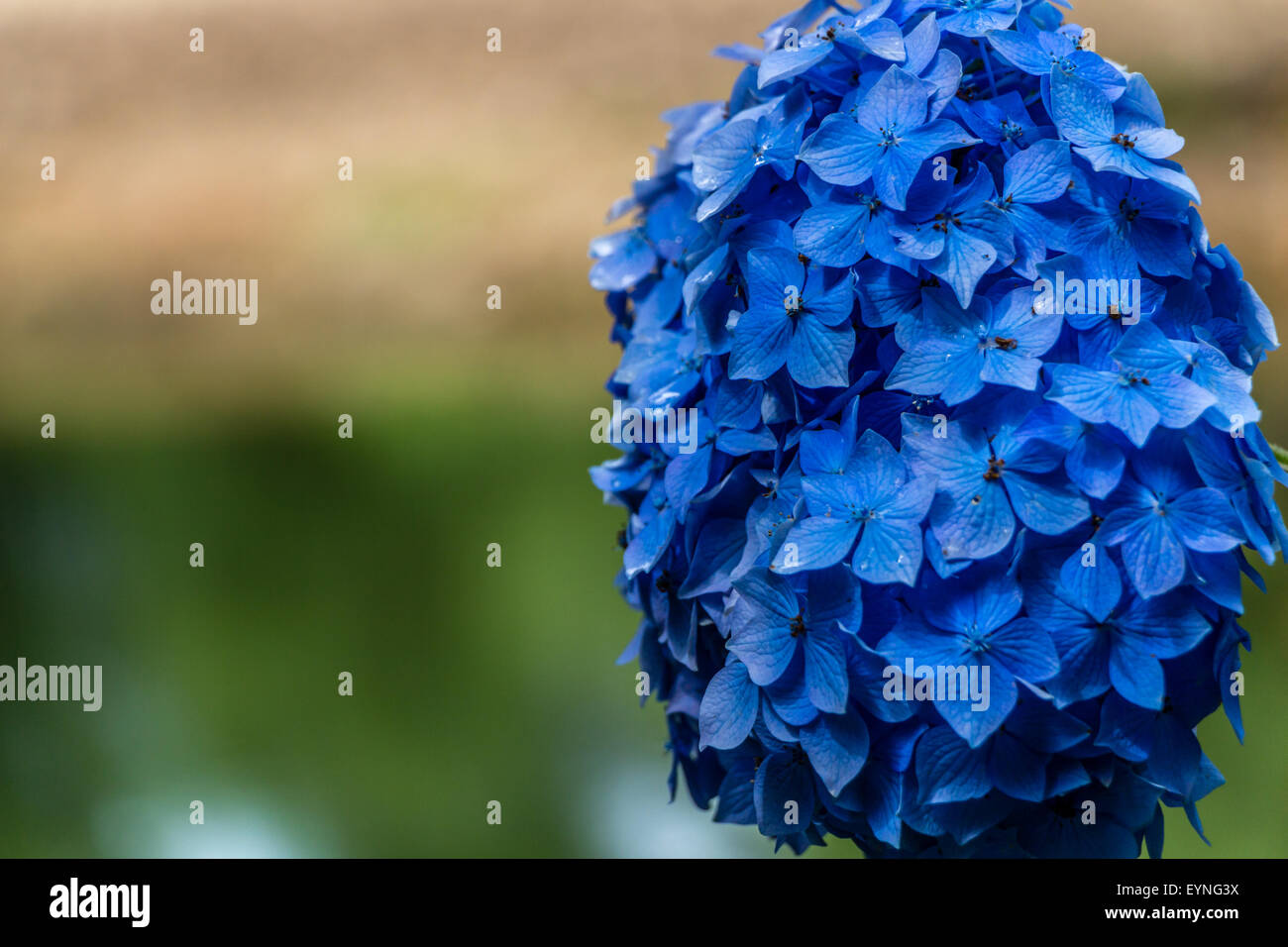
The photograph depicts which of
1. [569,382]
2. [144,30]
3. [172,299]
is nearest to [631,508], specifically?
[569,382]

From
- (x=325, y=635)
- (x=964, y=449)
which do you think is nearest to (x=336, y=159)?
(x=325, y=635)

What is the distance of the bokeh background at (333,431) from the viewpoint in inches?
36.5

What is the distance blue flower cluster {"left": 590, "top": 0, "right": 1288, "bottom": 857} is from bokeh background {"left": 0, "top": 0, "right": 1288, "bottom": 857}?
560 millimetres

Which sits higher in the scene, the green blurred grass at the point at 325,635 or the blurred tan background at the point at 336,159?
the blurred tan background at the point at 336,159

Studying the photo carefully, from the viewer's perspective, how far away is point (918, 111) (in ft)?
1.15

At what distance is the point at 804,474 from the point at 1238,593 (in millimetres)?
148

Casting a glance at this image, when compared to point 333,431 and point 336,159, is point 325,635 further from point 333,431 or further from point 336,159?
point 336,159

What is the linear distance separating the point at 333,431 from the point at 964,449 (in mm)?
762

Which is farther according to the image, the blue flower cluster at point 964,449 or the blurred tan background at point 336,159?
the blurred tan background at point 336,159

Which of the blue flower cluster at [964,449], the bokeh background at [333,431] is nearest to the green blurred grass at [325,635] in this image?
the bokeh background at [333,431]

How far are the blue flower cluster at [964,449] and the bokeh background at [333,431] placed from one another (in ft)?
1.84

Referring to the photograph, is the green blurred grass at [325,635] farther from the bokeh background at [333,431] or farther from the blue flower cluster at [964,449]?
Answer: the blue flower cluster at [964,449]

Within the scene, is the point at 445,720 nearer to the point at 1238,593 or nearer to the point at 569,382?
the point at 569,382

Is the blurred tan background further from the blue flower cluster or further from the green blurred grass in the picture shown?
the blue flower cluster
